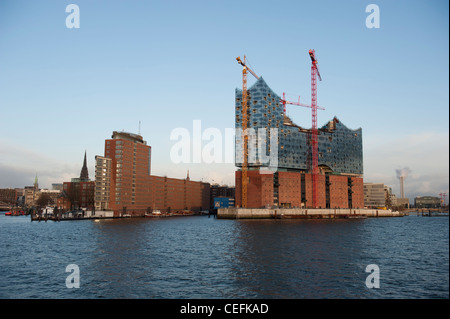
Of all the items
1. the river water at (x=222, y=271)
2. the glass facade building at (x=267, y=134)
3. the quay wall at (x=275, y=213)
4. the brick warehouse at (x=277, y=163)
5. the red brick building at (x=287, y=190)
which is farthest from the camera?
the glass facade building at (x=267, y=134)

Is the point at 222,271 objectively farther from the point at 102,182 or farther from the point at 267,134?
the point at 102,182

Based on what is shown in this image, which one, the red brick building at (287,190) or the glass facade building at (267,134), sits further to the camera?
the glass facade building at (267,134)

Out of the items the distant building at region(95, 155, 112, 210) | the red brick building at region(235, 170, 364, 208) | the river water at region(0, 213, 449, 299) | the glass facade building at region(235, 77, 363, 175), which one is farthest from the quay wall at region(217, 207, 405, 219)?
the river water at region(0, 213, 449, 299)

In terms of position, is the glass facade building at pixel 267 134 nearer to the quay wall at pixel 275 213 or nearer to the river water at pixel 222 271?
the quay wall at pixel 275 213

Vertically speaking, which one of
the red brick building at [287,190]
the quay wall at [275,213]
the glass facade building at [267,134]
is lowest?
the quay wall at [275,213]

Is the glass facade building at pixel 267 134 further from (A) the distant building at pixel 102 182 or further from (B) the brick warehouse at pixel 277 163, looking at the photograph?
(A) the distant building at pixel 102 182

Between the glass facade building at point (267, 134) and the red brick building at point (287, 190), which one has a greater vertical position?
the glass facade building at point (267, 134)

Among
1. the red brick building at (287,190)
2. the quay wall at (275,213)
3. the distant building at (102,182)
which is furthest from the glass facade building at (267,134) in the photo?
the distant building at (102,182)

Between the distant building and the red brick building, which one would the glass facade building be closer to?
the red brick building

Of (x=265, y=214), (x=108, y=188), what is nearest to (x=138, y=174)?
(x=108, y=188)

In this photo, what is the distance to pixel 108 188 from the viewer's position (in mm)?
183000

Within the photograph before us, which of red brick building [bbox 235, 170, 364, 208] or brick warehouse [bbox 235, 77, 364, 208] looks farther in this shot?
brick warehouse [bbox 235, 77, 364, 208]

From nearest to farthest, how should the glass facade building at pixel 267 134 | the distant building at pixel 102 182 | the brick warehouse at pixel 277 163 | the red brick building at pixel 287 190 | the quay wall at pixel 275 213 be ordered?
the quay wall at pixel 275 213
the red brick building at pixel 287 190
the brick warehouse at pixel 277 163
the distant building at pixel 102 182
the glass facade building at pixel 267 134

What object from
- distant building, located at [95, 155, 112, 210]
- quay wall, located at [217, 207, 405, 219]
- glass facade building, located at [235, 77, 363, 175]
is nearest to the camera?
quay wall, located at [217, 207, 405, 219]
